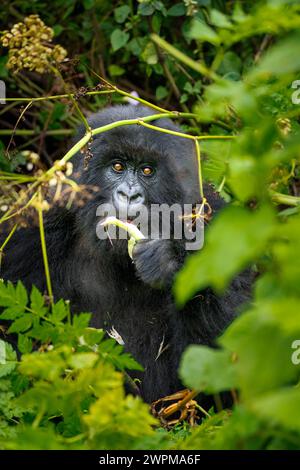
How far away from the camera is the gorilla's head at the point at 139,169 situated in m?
4.06

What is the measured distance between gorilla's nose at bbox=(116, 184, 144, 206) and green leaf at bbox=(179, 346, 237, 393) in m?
2.09

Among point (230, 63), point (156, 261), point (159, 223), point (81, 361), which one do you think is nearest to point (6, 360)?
point (81, 361)

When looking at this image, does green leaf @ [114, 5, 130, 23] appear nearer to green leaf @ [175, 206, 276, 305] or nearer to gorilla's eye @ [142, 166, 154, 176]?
gorilla's eye @ [142, 166, 154, 176]

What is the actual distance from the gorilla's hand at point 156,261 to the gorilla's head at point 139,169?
31cm

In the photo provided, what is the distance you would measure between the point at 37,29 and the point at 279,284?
1.92 m

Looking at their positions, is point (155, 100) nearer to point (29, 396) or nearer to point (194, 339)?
point (194, 339)

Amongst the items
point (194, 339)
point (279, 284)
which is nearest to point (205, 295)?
point (194, 339)

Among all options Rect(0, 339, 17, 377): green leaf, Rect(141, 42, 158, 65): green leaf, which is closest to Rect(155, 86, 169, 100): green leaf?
Rect(141, 42, 158, 65): green leaf

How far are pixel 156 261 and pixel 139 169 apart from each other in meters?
0.63

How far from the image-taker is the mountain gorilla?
3.98 meters

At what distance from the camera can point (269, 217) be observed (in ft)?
5.06

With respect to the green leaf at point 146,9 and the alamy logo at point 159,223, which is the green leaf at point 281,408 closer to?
the alamy logo at point 159,223

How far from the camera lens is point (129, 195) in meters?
3.97

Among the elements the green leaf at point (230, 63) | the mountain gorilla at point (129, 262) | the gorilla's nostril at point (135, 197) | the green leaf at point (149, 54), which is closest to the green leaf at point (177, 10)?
the green leaf at point (149, 54)
